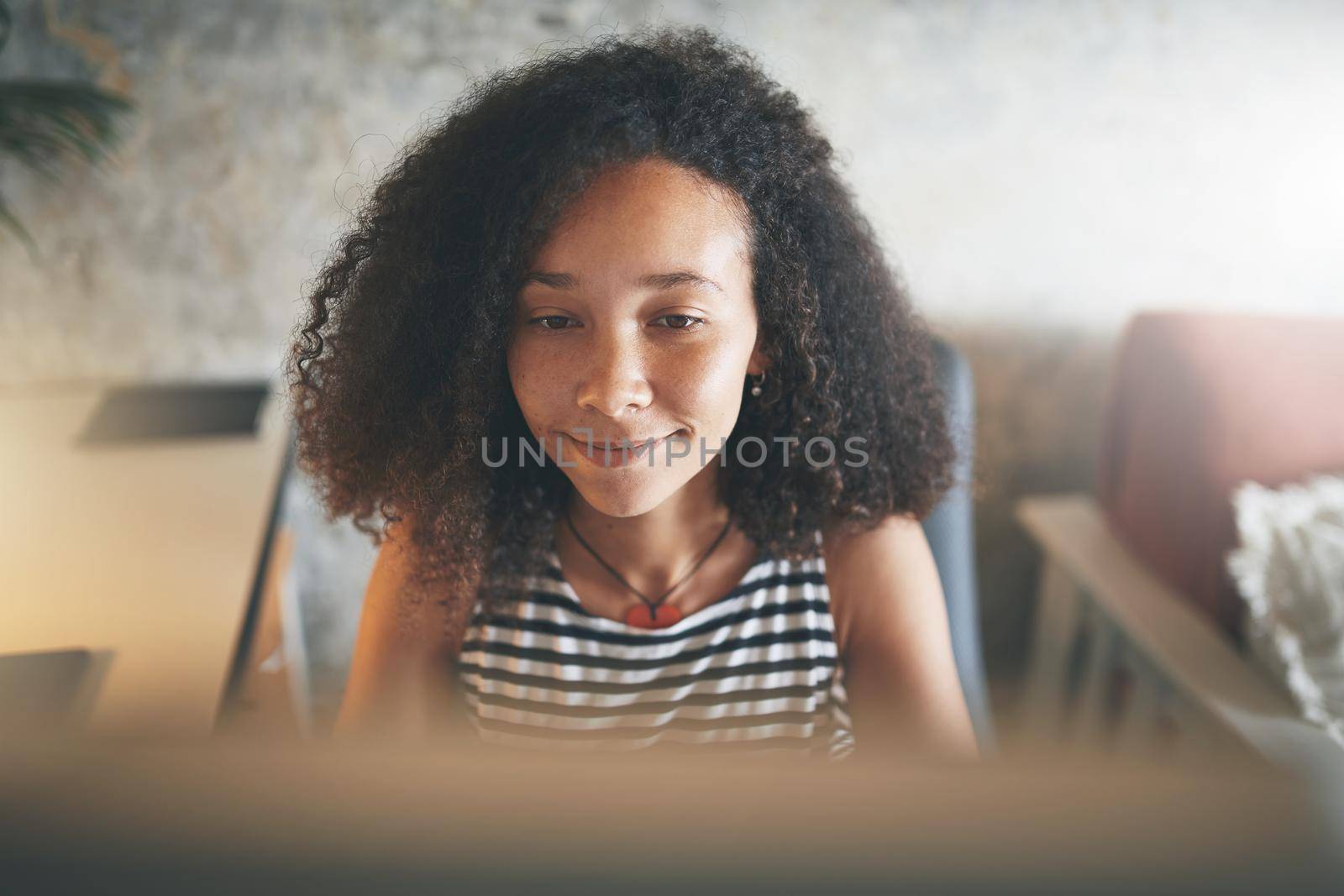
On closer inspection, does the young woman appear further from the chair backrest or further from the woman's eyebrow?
the chair backrest

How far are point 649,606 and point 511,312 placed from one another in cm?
29

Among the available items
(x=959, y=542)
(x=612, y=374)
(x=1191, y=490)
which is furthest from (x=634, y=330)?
(x=1191, y=490)

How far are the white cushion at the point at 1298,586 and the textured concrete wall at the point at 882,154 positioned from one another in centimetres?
58

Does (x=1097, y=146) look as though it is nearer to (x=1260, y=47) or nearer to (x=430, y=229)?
(x=1260, y=47)

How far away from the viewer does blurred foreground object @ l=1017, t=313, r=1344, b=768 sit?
43.4 inches

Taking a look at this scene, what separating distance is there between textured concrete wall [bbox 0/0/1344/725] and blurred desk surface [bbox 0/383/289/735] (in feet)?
0.72

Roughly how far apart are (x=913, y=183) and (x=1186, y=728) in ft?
2.94

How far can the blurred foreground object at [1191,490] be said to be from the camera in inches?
43.4

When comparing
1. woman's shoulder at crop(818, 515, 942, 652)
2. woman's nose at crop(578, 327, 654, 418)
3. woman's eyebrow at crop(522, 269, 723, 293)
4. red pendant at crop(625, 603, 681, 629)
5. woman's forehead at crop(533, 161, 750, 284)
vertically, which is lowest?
red pendant at crop(625, 603, 681, 629)

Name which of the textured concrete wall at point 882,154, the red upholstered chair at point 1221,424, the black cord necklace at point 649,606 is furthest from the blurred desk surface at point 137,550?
the red upholstered chair at point 1221,424

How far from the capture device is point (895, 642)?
2.48ft

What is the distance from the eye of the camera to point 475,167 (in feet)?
1.93

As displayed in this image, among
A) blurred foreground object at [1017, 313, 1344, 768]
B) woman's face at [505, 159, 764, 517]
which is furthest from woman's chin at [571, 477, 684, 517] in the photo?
→ blurred foreground object at [1017, 313, 1344, 768]

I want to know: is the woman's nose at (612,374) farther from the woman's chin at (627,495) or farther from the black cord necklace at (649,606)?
the black cord necklace at (649,606)
